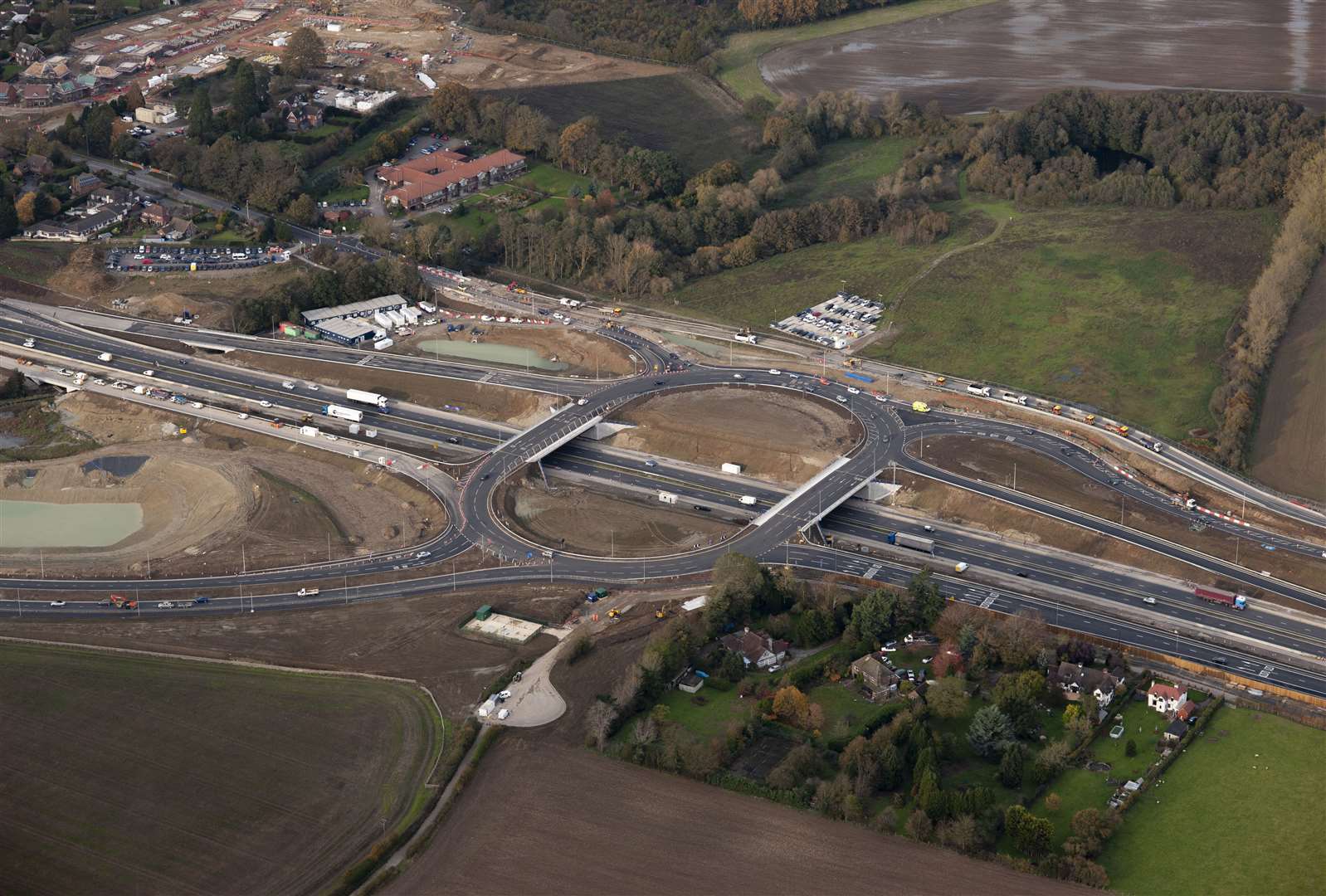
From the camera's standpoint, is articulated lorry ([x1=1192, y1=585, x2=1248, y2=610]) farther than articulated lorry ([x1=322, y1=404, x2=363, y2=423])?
No

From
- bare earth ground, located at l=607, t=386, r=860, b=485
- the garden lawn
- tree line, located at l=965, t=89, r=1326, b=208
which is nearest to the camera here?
bare earth ground, located at l=607, t=386, r=860, b=485

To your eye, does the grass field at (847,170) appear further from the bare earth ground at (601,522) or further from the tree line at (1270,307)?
the bare earth ground at (601,522)

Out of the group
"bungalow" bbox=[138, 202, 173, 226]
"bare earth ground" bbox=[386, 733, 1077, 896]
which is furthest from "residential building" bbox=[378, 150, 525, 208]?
"bare earth ground" bbox=[386, 733, 1077, 896]

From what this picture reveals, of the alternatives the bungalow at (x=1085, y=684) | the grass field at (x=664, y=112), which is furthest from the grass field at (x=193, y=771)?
the grass field at (x=664, y=112)

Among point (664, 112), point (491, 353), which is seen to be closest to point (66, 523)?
point (491, 353)

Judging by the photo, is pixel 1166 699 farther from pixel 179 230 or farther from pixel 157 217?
pixel 157 217

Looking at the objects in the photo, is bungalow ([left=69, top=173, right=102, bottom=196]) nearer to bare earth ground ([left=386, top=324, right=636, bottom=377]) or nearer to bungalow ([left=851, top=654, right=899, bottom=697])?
bare earth ground ([left=386, top=324, right=636, bottom=377])
